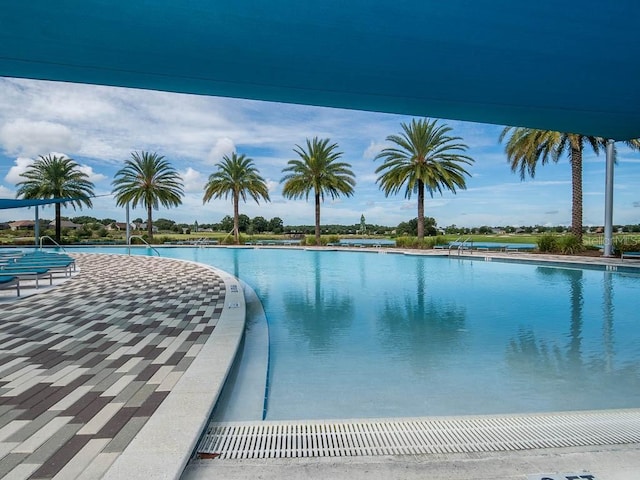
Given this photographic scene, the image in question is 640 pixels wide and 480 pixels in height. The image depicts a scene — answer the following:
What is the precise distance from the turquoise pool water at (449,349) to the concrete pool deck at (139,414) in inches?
36.2

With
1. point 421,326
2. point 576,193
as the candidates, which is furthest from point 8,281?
point 576,193

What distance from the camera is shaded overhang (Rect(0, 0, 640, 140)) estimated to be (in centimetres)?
393

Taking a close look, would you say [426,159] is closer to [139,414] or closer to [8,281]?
[8,281]

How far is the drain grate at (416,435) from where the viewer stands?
2541 mm

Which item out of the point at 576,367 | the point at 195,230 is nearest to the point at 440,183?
the point at 576,367

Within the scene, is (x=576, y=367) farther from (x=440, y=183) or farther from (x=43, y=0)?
(x=440, y=183)

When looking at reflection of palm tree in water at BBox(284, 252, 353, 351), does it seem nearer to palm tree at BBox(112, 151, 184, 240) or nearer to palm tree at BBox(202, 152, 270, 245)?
palm tree at BBox(202, 152, 270, 245)

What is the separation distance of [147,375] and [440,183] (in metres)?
22.2

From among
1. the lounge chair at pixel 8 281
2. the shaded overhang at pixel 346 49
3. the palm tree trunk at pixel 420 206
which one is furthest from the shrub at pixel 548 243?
the lounge chair at pixel 8 281

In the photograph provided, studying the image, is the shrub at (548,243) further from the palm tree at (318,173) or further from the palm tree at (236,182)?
the palm tree at (236,182)

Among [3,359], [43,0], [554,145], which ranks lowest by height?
[3,359]

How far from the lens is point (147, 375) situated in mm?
3600

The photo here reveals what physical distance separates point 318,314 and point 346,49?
4609mm

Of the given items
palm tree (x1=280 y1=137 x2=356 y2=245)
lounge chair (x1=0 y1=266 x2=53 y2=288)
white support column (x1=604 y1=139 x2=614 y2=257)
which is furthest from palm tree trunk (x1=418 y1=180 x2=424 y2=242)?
lounge chair (x1=0 y1=266 x2=53 y2=288)
